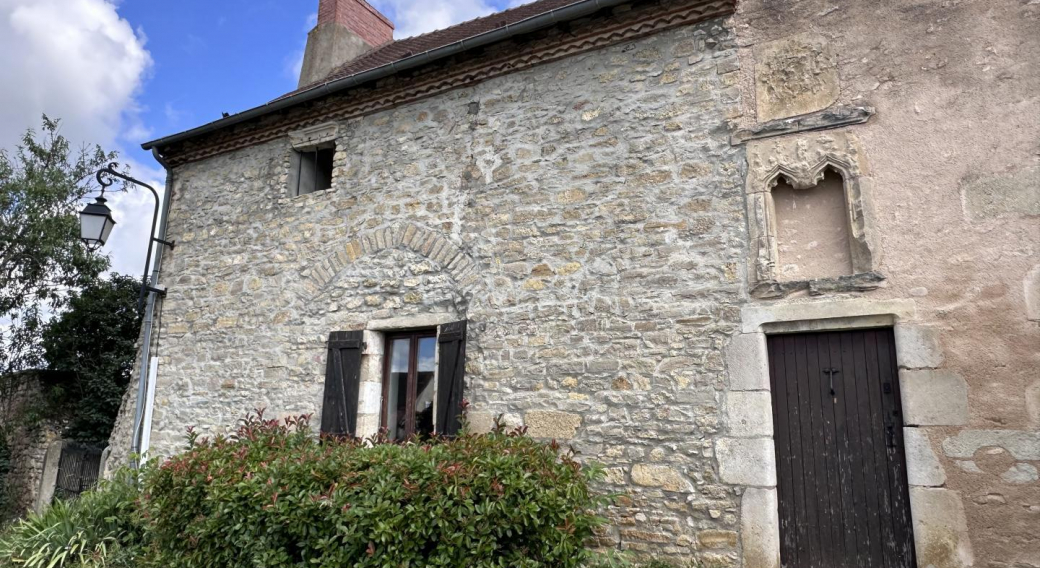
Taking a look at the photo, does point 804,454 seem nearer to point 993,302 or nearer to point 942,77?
point 993,302

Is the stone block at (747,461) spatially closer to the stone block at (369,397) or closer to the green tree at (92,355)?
the stone block at (369,397)

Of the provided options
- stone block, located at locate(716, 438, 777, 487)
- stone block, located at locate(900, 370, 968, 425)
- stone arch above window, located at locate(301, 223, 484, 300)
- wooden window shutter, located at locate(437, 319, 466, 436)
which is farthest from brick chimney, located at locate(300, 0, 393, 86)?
stone block, located at locate(900, 370, 968, 425)

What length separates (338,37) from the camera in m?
9.08

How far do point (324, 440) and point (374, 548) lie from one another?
5.76 ft

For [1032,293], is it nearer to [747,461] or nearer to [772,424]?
[772,424]

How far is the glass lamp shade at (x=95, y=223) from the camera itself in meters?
6.58

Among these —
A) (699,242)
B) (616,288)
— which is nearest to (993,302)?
(699,242)

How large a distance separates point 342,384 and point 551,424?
2.11m

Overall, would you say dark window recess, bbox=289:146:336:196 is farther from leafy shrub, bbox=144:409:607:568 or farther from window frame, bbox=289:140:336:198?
leafy shrub, bbox=144:409:607:568

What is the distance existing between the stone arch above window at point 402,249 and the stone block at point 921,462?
331cm

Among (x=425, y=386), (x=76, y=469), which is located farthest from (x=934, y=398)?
(x=76, y=469)

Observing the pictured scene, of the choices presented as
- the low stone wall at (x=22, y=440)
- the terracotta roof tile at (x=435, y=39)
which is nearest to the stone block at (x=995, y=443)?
the terracotta roof tile at (x=435, y=39)

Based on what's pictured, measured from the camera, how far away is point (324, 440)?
5242 millimetres

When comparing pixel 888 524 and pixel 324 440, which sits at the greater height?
pixel 324 440
